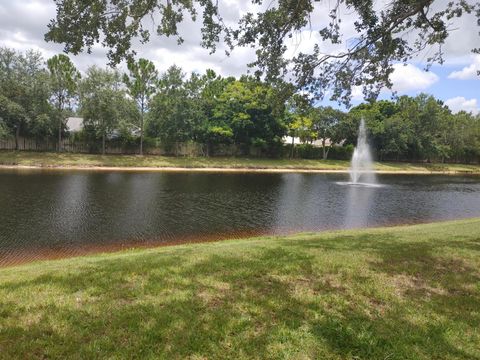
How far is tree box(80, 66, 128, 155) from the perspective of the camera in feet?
140

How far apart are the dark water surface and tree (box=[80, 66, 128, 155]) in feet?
44.8

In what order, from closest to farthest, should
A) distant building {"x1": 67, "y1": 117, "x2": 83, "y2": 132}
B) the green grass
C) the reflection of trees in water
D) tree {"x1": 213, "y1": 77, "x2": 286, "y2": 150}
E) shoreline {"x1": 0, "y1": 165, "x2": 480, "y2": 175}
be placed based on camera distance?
the green grass → the reflection of trees in water → shoreline {"x1": 0, "y1": 165, "x2": 480, "y2": 175} → tree {"x1": 213, "y1": 77, "x2": 286, "y2": 150} → distant building {"x1": 67, "y1": 117, "x2": 83, "y2": 132}

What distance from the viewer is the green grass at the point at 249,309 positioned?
4156 millimetres

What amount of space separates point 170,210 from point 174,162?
27.3 m

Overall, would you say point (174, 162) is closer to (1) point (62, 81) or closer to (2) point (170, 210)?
(1) point (62, 81)

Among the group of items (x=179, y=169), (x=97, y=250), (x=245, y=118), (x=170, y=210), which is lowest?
(x=97, y=250)

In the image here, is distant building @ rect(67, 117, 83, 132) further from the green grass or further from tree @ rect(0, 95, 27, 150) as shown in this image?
the green grass

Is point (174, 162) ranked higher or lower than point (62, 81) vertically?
lower

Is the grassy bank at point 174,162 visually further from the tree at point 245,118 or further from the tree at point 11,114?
the tree at point 245,118

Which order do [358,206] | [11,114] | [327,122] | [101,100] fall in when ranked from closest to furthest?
[358,206] → [11,114] → [101,100] → [327,122]

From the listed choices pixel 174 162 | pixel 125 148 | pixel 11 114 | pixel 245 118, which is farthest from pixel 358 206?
pixel 11 114

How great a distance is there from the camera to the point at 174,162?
4678cm

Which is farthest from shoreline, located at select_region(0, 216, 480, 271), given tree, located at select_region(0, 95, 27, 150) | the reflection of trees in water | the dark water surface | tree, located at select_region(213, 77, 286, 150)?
tree, located at select_region(213, 77, 286, 150)

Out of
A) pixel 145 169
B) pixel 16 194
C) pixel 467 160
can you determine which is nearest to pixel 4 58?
pixel 145 169
